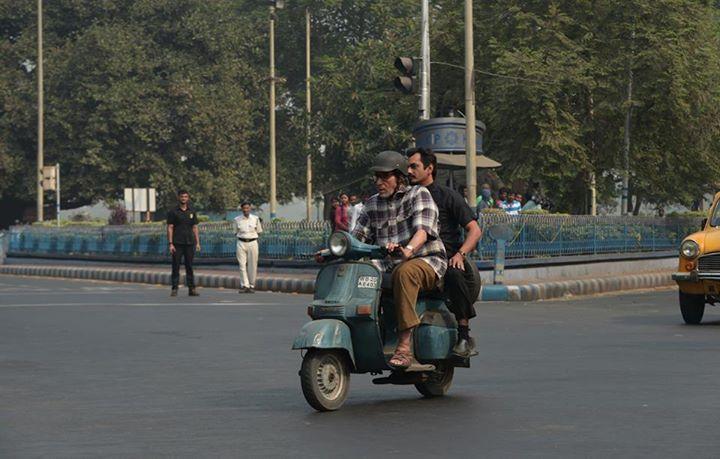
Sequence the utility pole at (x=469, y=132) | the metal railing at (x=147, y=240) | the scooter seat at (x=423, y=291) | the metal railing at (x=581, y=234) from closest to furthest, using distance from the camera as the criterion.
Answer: the scooter seat at (x=423, y=291) → the metal railing at (x=581, y=234) → the utility pole at (x=469, y=132) → the metal railing at (x=147, y=240)

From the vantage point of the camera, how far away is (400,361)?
33.5 ft

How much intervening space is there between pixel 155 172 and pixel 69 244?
19.8 m

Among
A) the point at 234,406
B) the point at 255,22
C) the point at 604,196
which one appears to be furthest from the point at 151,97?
the point at 234,406

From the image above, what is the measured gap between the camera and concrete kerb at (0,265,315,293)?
2972cm

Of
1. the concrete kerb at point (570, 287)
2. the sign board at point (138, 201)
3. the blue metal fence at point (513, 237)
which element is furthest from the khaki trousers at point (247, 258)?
the sign board at point (138, 201)

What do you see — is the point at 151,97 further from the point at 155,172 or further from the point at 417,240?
the point at 417,240

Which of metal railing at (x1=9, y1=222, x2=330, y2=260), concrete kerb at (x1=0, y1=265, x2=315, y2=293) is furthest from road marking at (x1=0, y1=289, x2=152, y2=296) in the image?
metal railing at (x1=9, y1=222, x2=330, y2=260)

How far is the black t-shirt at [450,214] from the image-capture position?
1089 centimetres

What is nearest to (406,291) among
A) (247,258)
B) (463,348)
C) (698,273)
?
(463,348)

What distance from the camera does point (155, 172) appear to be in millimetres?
66438

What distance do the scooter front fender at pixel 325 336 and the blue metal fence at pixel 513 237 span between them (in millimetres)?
15261

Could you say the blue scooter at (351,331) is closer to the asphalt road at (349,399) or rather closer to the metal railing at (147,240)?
the asphalt road at (349,399)

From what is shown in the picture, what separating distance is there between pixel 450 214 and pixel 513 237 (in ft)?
56.2

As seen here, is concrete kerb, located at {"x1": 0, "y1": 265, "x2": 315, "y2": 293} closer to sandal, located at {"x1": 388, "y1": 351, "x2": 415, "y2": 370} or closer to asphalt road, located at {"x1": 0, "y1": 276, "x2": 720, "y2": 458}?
asphalt road, located at {"x1": 0, "y1": 276, "x2": 720, "y2": 458}
